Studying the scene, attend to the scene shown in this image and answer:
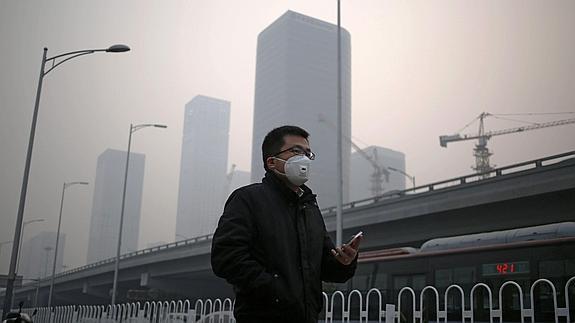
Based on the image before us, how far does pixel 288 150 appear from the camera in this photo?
2.97 meters

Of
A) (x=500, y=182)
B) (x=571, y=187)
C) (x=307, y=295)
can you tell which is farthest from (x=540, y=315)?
(x=500, y=182)

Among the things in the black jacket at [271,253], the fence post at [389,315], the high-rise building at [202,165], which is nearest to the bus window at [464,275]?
the fence post at [389,315]

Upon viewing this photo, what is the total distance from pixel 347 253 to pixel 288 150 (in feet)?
2.01

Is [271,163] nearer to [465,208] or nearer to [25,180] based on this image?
[25,180]

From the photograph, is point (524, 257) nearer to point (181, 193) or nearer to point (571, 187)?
point (571, 187)

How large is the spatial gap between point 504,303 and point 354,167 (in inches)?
5238

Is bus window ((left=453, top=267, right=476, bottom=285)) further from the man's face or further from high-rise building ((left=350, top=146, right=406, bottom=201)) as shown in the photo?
high-rise building ((left=350, top=146, right=406, bottom=201))

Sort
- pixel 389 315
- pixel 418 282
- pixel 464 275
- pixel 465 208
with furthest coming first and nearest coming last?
1. pixel 465 208
2. pixel 418 282
3. pixel 464 275
4. pixel 389 315

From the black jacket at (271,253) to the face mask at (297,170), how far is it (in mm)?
63

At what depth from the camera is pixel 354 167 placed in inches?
5576

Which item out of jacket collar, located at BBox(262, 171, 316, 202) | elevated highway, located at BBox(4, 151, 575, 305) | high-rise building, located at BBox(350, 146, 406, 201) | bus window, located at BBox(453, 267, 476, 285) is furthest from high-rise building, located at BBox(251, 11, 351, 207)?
jacket collar, located at BBox(262, 171, 316, 202)

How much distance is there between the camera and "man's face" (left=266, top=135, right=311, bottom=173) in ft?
9.70

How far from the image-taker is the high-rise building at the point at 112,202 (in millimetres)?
79938

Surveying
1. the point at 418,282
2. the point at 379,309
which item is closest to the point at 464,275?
the point at 418,282
